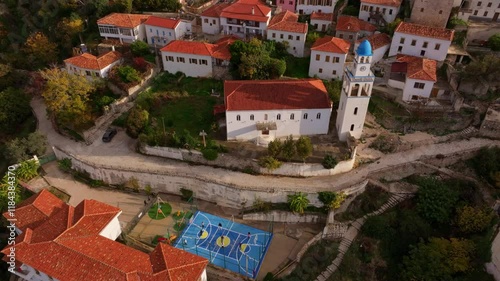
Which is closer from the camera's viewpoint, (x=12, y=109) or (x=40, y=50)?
(x=12, y=109)

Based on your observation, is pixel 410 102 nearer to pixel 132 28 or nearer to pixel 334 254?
pixel 334 254

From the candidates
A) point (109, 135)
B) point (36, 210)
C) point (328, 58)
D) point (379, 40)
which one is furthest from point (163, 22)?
point (36, 210)

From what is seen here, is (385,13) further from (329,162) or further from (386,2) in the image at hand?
(329,162)

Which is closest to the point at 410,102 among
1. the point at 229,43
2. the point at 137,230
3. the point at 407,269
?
the point at 407,269

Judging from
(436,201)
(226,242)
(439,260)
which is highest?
(436,201)

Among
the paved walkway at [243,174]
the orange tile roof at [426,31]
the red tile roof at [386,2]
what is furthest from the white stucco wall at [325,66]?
the paved walkway at [243,174]

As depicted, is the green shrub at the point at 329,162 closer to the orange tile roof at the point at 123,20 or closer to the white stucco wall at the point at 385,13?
the white stucco wall at the point at 385,13

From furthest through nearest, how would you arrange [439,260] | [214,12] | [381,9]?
1. [214,12]
2. [381,9]
3. [439,260]
